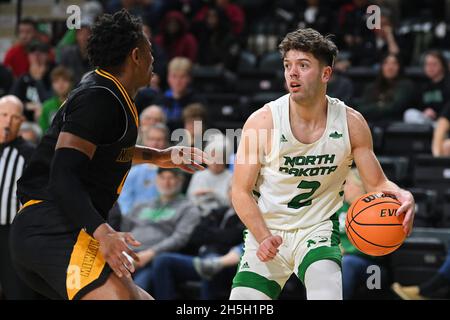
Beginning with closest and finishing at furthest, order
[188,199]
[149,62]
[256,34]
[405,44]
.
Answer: [149,62]
[188,199]
[405,44]
[256,34]

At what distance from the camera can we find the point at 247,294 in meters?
4.72

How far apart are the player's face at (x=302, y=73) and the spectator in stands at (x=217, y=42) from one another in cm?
683

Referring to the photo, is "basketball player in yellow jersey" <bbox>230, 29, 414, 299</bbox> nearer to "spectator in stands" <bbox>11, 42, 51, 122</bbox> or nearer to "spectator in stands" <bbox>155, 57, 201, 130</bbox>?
"spectator in stands" <bbox>155, 57, 201, 130</bbox>

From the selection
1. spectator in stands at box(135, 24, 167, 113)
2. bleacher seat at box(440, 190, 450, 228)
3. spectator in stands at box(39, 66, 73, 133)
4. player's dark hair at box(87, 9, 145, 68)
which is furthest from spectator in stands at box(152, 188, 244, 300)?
player's dark hair at box(87, 9, 145, 68)

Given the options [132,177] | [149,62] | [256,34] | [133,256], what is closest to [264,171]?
[149,62]

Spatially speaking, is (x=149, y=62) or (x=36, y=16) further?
(x=36, y=16)

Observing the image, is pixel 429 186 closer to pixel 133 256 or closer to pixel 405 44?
pixel 405 44

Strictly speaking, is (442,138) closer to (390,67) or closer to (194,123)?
(390,67)

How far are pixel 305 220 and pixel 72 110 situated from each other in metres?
1.57

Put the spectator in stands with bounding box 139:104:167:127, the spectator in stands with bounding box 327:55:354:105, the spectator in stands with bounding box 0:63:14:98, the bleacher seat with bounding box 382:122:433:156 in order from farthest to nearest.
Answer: the spectator in stands with bounding box 0:63:14:98 < the spectator in stands with bounding box 327:55:354:105 < the bleacher seat with bounding box 382:122:433:156 < the spectator in stands with bounding box 139:104:167:127

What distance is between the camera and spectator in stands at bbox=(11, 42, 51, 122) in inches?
418

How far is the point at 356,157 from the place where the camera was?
195 inches

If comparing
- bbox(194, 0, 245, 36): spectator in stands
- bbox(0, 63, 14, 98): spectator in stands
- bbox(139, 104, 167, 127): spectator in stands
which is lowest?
bbox(139, 104, 167, 127): spectator in stands

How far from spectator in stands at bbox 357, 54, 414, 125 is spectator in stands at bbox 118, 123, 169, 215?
2.45 metres
